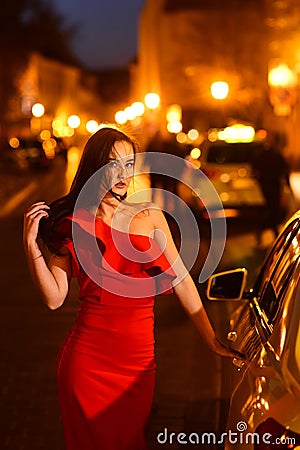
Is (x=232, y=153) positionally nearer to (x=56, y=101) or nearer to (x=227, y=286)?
(x=227, y=286)

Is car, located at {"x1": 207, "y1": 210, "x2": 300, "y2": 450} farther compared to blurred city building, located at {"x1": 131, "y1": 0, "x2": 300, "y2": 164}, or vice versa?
blurred city building, located at {"x1": 131, "y1": 0, "x2": 300, "y2": 164}

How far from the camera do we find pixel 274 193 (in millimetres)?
16312

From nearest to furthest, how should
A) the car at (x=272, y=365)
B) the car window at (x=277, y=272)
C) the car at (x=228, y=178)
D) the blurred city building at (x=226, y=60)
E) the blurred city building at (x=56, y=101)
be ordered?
the car at (x=272, y=365)
the car window at (x=277, y=272)
the car at (x=228, y=178)
the blurred city building at (x=226, y=60)
the blurred city building at (x=56, y=101)

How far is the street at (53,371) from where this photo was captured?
6145mm

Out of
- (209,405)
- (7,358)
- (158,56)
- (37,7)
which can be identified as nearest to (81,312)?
(209,405)

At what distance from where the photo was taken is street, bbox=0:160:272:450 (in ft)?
20.2

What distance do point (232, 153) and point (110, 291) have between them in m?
16.1

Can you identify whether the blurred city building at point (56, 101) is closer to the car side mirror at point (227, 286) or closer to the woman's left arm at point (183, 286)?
the car side mirror at point (227, 286)

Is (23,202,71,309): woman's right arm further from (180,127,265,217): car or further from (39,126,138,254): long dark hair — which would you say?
(180,127,265,217): car

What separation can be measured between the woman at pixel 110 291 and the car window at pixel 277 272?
0.91 feet

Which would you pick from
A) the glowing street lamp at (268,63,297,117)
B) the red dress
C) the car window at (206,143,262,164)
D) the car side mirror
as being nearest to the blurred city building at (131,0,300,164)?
the glowing street lamp at (268,63,297,117)

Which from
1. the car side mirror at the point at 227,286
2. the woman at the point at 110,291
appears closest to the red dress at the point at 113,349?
the woman at the point at 110,291

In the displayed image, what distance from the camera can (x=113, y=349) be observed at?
146 inches

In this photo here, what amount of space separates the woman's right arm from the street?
2.05 meters
